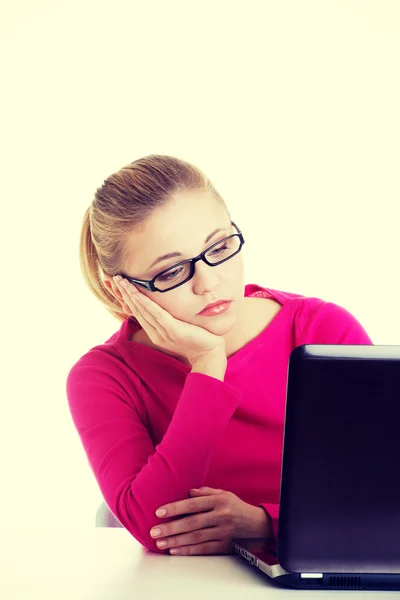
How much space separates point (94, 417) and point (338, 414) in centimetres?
66

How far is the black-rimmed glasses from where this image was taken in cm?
142

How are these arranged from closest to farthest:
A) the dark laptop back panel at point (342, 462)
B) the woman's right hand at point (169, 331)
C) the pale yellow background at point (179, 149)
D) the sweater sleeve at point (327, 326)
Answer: the dark laptop back panel at point (342, 462) < the woman's right hand at point (169, 331) < the sweater sleeve at point (327, 326) < the pale yellow background at point (179, 149)

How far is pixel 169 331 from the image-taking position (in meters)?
1.44

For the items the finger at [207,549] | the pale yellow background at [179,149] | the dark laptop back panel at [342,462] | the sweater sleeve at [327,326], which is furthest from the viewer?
the pale yellow background at [179,149]

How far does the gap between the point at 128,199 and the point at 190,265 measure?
19cm

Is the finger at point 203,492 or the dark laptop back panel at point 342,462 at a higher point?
the dark laptop back panel at point 342,462

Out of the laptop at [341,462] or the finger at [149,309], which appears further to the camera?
the finger at [149,309]

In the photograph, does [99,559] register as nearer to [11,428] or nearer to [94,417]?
[94,417]

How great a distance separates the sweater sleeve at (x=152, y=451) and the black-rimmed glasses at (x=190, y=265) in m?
0.19

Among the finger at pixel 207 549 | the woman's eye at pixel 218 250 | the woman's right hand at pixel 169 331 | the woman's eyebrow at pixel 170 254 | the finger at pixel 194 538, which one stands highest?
the woman's eyebrow at pixel 170 254

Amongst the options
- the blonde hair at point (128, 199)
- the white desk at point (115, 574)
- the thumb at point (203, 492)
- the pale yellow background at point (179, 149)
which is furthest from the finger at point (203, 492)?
the pale yellow background at point (179, 149)

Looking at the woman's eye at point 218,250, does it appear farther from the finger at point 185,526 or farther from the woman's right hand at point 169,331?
the finger at point 185,526

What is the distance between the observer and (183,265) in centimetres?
142

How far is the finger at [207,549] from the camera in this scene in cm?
118
